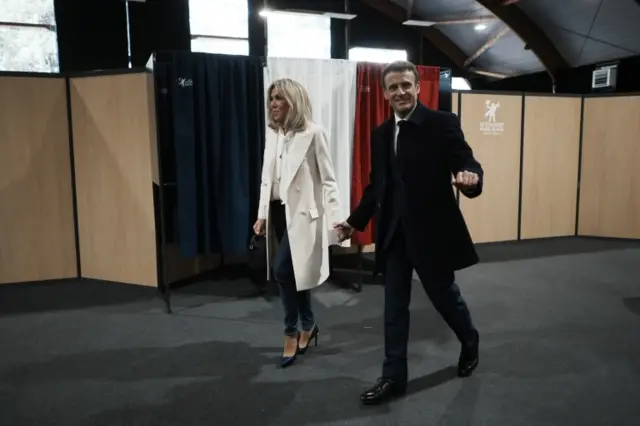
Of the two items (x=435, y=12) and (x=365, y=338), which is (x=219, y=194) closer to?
(x=365, y=338)

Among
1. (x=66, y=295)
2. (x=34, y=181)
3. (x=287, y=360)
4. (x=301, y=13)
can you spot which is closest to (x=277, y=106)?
(x=287, y=360)

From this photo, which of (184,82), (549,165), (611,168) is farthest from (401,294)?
(611,168)

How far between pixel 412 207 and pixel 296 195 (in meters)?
0.67

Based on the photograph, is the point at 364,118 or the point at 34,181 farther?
the point at 34,181

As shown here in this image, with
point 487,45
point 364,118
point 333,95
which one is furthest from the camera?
point 487,45

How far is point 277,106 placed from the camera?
2479mm

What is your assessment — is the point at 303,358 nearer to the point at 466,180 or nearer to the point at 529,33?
the point at 466,180

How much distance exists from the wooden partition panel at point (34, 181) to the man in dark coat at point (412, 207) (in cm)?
313

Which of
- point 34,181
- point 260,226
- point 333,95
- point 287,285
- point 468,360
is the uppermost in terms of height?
point 333,95

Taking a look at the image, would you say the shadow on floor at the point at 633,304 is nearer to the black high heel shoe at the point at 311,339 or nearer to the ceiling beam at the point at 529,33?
the black high heel shoe at the point at 311,339

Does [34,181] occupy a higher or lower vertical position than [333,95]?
lower

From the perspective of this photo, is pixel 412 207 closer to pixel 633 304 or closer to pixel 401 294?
pixel 401 294

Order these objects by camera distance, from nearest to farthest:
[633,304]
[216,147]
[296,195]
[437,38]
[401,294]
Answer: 1. [401,294]
2. [296,195]
3. [633,304]
4. [216,147]
5. [437,38]

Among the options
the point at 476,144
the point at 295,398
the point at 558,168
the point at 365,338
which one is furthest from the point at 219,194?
the point at 558,168
